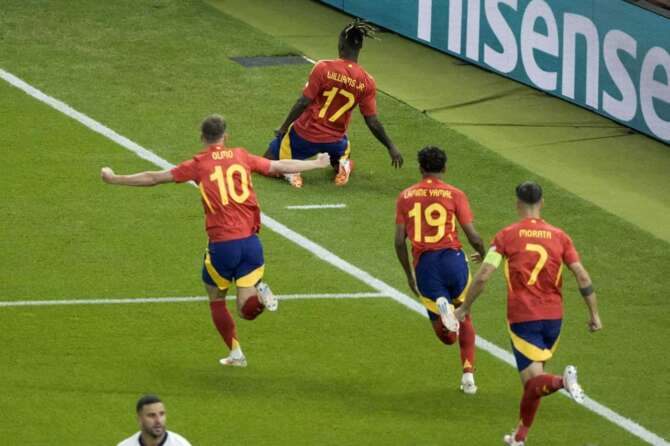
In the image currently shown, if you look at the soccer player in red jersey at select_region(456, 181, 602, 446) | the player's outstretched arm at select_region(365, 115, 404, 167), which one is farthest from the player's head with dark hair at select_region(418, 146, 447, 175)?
the player's outstretched arm at select_region(365, 115, 404, 167)

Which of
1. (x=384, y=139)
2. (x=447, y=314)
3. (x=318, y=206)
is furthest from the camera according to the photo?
(x=318, y=206)

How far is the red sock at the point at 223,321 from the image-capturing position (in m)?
13.9

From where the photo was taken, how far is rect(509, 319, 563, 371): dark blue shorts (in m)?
12.3

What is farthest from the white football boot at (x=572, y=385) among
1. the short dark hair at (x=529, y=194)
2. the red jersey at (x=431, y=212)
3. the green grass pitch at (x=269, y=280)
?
the red jersey at (x=431, y=212)

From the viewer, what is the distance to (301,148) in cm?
1916

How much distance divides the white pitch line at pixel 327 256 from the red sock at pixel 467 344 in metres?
0.77

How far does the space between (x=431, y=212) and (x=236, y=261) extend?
63.9 inches

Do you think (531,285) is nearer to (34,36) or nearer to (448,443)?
(448,443)

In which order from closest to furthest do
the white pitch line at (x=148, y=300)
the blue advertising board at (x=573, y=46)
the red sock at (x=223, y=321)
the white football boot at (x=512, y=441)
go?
the white football boot at (x=512, y=441)
the red sock at (x=223, y=321)
the white pitch line at (x=148, y=300)
the blue advertising board at (x=573, y=46)

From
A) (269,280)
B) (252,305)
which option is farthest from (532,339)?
(269,280)

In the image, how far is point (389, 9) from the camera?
84.0ft

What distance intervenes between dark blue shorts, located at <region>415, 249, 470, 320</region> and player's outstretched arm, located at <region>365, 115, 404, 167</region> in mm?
4755

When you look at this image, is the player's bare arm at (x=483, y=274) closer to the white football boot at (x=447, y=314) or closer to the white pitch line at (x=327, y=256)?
the white football boot at (x=447, y=314)

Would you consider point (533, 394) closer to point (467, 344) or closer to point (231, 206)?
point (467, 344)
